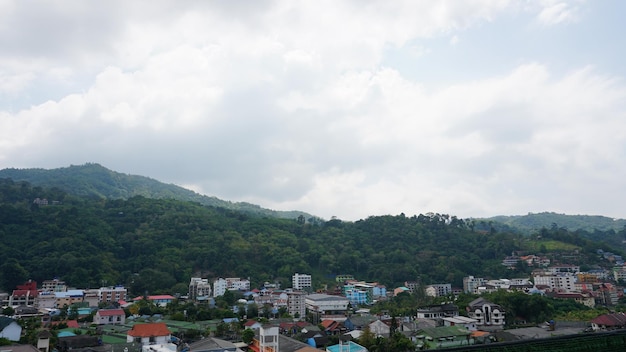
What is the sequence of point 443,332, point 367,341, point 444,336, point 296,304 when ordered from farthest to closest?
point 296,304 → point 443,332 → point 444,336 → point 367,341

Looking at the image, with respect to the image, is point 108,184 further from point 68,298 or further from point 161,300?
point 161,300

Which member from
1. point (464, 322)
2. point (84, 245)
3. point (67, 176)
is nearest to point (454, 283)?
point (464, 322)

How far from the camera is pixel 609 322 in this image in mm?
26594

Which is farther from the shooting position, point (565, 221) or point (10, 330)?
point (565, 221)

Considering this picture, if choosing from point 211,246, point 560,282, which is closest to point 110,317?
point 211,246

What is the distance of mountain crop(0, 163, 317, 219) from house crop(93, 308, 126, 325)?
72.5 metres

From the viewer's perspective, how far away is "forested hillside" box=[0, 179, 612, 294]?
47688 mm

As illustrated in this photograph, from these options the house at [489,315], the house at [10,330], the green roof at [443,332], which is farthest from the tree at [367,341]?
the house at [10,330]

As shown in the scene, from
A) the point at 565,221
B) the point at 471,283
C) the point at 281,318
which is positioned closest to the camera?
the point at 281,318

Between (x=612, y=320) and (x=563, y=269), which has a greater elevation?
(x=563, y=269)

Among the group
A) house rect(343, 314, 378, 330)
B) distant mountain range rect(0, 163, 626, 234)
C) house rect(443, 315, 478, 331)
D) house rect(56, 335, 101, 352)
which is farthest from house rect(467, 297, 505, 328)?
distant mountain range rect(0, 163, 626, 234)

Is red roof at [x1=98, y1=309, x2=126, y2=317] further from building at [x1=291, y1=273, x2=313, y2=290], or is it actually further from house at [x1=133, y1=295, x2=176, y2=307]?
building at [x1=291, y1=273, x2=313, y2=290]

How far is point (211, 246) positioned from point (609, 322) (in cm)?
4227

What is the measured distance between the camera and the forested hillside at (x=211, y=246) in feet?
156
